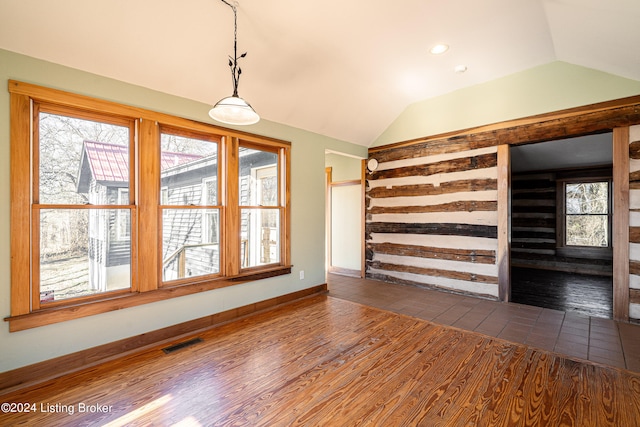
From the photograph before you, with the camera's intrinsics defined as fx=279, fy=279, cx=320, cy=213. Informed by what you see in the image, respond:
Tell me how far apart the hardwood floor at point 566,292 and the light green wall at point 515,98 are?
271cm

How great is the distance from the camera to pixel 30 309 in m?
2.26

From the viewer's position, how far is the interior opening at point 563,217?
535cm

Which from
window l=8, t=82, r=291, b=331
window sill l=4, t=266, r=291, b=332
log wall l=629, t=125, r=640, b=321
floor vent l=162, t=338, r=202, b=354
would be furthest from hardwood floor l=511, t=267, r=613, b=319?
floor vent l=162, t=338, r=202, b=354

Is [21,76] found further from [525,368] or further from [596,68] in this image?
[596,68]

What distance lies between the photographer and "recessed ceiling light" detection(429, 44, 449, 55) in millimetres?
3299

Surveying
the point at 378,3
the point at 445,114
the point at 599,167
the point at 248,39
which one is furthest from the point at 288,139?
the point at 599,167

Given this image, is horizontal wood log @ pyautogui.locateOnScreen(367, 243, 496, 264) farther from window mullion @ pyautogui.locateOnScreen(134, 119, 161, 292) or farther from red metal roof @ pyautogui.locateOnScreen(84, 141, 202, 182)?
red metal roof @ pyautogui.locateOnScreen(84, 141, 202, 182)

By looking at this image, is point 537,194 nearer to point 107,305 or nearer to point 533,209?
point 533,209

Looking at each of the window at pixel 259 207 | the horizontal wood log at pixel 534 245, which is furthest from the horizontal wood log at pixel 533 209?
the window at pixel 259 207

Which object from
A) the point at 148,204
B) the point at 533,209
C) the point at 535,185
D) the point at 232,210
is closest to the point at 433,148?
the point at 232,210

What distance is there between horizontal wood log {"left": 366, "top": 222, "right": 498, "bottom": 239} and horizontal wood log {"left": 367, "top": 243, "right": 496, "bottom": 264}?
0.84ft

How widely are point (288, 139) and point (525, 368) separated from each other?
3.77 m

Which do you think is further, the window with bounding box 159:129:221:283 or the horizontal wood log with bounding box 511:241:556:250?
the horizontal wood log with bounding box 511:241:556:250

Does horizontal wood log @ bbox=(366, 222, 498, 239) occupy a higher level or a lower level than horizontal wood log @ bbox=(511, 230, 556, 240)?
higher
